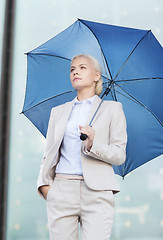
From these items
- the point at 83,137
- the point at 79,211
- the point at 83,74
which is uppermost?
the point at 83,74

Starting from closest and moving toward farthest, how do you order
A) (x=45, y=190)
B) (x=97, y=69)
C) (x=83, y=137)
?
(x=83, y=137), (x=45, y=190), (x=97, y=69)

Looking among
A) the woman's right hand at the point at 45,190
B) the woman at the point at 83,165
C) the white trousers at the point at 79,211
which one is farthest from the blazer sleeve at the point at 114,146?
the woman's right hand at the point at 45,190

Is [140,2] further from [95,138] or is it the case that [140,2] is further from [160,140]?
[95,138]

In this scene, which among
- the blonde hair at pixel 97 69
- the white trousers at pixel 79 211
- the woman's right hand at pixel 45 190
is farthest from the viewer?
the blonde hair at pixel 97 69

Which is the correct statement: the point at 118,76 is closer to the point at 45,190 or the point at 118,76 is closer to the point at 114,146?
the point at 114,146

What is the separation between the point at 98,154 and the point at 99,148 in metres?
0.02

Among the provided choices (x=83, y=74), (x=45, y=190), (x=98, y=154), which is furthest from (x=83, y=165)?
(x=83, y=74)

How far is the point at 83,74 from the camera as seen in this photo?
136cm

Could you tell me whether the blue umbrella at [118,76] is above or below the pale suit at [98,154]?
above

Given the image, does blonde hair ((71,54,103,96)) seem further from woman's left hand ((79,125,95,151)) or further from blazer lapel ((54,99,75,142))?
woman's left hand ((79,125,95,151))

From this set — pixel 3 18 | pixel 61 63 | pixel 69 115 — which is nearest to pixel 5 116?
pixel 3 18

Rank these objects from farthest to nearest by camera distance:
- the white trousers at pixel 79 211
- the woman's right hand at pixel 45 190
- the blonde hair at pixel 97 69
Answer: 1. the blonde hair at pixel 97 69
2. the woman's right hand at pixel 45 190
3. the white trousers at pixel 79 211

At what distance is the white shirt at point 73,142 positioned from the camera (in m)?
1.23

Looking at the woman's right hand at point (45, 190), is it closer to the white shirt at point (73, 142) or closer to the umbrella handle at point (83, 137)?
the white shirt at point (73, 142)
